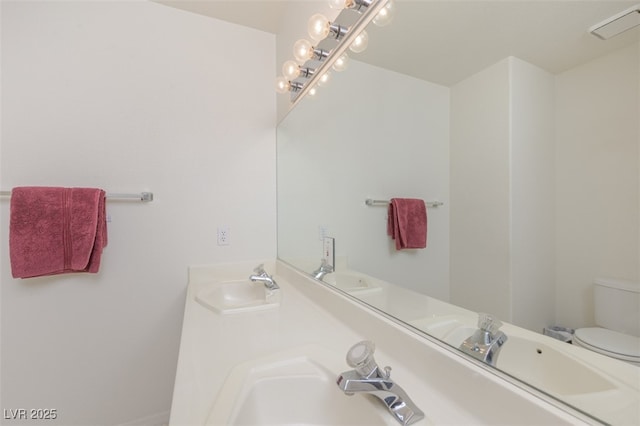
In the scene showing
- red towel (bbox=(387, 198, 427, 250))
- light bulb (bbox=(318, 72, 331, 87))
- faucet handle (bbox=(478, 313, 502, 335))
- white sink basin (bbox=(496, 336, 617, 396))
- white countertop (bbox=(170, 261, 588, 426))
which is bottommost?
white countertop (bbox=(170, 261, 588, 426))

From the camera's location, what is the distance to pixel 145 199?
4.57 ft

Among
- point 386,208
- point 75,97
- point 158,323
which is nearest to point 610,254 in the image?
point 386,208

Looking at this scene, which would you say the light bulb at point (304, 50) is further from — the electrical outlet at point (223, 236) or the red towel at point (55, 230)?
the red towel at point (55, 230)

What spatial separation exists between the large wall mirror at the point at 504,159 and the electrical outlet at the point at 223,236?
0.94m

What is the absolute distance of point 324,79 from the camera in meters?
1.15

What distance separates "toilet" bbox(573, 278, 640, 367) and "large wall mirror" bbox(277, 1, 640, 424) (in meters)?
0.01

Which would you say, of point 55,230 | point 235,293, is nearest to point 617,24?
point 235,293

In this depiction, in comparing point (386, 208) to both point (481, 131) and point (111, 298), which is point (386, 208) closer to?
point (481, 131)

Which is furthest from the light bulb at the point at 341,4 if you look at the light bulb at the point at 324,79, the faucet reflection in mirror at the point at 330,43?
the light bulb at the point at 324,79

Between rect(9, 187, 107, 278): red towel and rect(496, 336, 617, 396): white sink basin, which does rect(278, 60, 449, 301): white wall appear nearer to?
rect(496, 336, 617, 396): white sink basin

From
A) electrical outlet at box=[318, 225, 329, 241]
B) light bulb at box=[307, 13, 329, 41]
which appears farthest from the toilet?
light bulb at box=[307, 13, 329, 41]

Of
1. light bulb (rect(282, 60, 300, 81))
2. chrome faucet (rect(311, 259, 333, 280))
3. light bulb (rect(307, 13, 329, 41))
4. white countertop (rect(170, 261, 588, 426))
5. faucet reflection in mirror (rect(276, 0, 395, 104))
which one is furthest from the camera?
light bulb (rect(282, 60, 300, 81))

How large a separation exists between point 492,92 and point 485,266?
0.35 metres

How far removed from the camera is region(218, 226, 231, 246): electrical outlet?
1.59m
